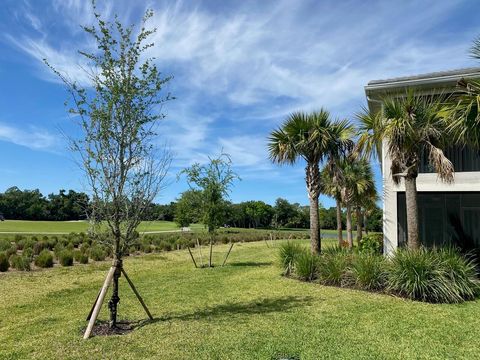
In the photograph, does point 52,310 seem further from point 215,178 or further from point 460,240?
point 460,240

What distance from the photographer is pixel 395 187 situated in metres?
13.2

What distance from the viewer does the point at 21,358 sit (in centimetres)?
566

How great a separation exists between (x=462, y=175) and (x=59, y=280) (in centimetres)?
1421

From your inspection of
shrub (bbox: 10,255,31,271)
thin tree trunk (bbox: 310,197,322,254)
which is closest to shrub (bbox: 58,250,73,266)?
shrub (bbox: 10,255,31,271)

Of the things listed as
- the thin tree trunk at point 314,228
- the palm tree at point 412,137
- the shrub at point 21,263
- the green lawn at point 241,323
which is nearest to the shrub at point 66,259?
the shrub at point 21,263

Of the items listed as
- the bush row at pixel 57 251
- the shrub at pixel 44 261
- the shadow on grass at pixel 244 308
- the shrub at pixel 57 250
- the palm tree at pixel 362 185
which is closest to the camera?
the shadow on grass at pixel 244 308

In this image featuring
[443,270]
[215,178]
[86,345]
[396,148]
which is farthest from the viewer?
[215,178]

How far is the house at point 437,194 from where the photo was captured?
41.6ft

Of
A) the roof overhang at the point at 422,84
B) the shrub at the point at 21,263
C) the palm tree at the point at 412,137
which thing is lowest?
the shrub at the point at 21,263

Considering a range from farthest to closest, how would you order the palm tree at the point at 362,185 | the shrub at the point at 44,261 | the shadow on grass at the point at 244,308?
1. the palm tree at the point at 362,185
2. the shrub at the point at 44,261
3. the shadow on grass at the point at 244,308

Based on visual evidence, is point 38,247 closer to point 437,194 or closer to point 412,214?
point 412,214

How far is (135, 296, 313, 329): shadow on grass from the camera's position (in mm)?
8055

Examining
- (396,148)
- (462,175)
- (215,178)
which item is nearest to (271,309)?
(396,148)

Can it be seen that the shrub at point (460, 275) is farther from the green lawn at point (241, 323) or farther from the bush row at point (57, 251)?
the bush row at point (57, 251)
